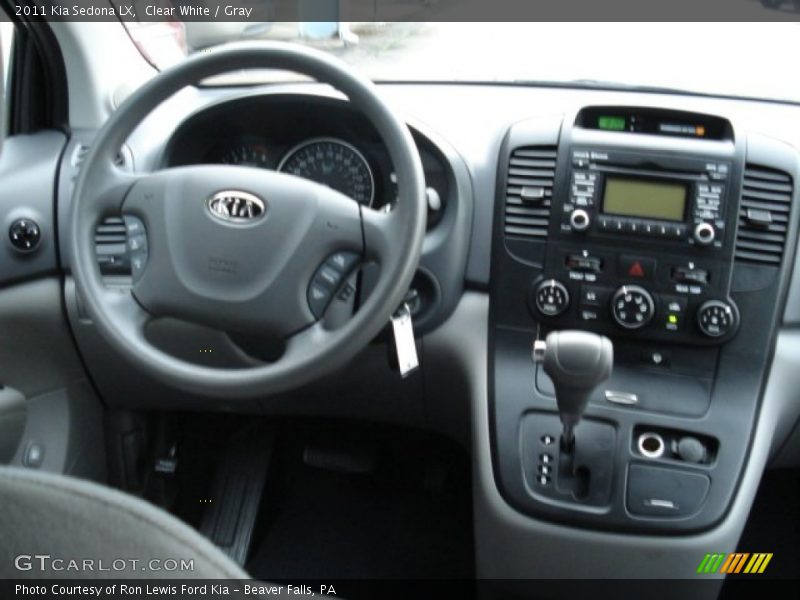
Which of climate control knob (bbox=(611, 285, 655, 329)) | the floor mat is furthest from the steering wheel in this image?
the floor mat

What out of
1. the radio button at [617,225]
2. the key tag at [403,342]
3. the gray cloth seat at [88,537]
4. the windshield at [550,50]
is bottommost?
the key tag at [403,342]

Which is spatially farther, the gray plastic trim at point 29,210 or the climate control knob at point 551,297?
the gray plastic trim at point 29,210

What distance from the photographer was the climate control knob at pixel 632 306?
165cm

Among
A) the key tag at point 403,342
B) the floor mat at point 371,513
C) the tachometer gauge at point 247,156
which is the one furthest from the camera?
the floor mat at point 371,513

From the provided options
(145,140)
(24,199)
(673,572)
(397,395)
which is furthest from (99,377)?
(673,572)

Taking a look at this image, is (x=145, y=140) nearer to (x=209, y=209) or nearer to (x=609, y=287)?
(x=209, y=209)

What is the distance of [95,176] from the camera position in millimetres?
1479

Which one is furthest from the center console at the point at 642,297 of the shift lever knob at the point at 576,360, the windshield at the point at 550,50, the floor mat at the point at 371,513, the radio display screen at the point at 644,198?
the floor mat at the point at 371,513

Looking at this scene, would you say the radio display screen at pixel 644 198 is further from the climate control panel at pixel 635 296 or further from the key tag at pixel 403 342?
the key tag at pixel 403 342

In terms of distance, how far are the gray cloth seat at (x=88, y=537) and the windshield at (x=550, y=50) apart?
1.19 m

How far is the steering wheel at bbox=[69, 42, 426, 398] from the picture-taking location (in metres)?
1.35

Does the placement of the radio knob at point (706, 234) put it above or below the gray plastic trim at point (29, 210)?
above

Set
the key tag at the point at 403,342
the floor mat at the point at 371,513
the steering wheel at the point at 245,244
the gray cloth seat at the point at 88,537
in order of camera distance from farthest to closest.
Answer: the floor mat at the point at 371,513 < the key tag at the point at 403,342 < the steering wheel at the point at 245,244 < the gray cloth seat at the point at 88,537

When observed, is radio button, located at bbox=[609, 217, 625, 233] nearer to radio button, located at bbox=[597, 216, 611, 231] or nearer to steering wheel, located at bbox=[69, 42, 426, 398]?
radio button, located at bbox=[597, 216, 611, 231]
